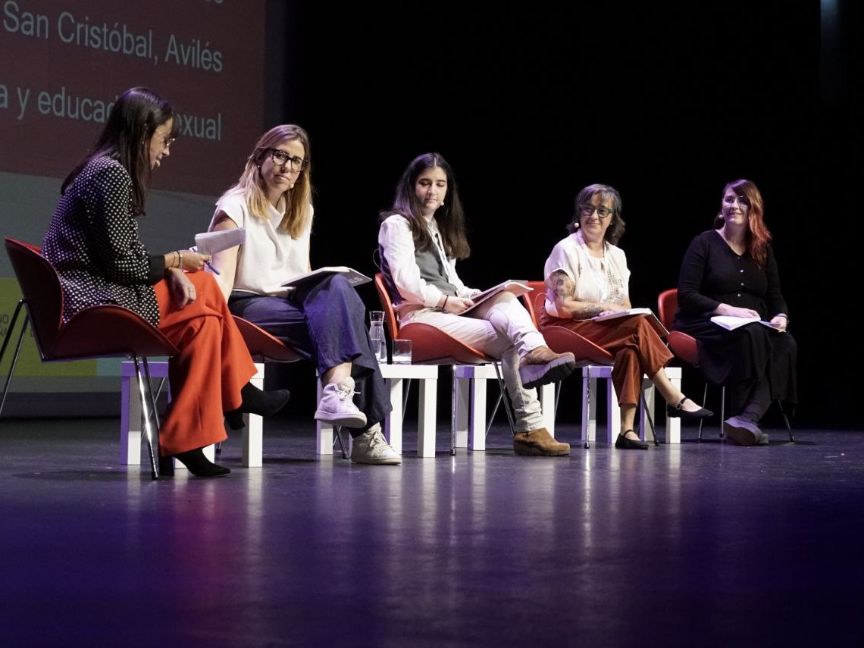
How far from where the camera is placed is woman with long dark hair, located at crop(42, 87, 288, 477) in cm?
342

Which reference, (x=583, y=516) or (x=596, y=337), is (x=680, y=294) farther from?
(x=583, y=516)

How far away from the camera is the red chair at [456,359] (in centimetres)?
457

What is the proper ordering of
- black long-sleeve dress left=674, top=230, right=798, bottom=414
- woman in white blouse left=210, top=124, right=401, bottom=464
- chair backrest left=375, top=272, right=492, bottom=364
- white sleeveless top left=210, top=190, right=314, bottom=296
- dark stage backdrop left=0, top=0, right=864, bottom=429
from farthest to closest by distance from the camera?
dark stage backdrop left=0, top=0, right=864, bottom=429
black long-sleeve dress left=674, top=230, right=798, bottom=414
chair backrest left=375, top=272, right=492, bottom=364
white sleeveless top left=210, top=190, right=314, bottom=296
woman in white blouse left=210, top=124, right=401, bottom=464

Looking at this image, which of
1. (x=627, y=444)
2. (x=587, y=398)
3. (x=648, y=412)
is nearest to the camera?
(x=627, y=444)

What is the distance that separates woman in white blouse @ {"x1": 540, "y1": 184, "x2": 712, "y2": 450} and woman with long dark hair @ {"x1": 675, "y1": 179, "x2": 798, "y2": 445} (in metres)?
0.34

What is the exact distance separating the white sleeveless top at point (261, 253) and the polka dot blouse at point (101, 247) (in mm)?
630

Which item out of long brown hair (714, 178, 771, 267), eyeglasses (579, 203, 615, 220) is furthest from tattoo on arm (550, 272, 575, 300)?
long brown hair (714, 178, 771, 267)

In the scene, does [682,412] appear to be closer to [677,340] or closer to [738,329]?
[738,329]

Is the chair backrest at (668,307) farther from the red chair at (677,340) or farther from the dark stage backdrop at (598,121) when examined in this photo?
the dark stage backdrop at (598,121)

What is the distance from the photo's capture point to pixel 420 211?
4.77 m

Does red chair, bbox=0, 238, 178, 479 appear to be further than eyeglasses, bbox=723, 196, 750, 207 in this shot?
No

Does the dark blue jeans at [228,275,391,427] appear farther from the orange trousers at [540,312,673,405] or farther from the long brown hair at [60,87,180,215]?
the orange trousers at [540,312,673,405]

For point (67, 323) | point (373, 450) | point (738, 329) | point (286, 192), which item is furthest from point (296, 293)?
point (738, 329)

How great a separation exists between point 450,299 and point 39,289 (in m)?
1.68
